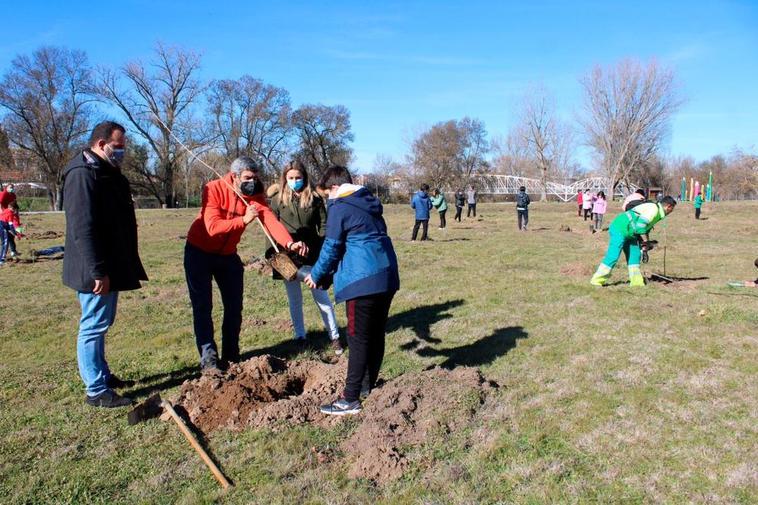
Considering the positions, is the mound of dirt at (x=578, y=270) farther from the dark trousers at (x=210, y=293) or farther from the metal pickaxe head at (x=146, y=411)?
the metal pickaxe head at (x=146, y=411)

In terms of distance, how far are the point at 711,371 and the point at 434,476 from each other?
3.06 metres

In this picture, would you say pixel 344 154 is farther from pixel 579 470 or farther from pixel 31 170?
pixel 579 470

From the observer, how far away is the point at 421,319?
7094 millimetres

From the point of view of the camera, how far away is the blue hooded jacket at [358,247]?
386cm

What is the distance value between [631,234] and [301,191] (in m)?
5.42

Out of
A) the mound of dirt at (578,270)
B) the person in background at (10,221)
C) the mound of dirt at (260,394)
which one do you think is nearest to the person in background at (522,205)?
the mound of dirt at (578,270)

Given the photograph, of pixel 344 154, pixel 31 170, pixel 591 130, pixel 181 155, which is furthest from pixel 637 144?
pixel 31 170

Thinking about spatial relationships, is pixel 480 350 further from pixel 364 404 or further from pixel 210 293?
pixel 210 293

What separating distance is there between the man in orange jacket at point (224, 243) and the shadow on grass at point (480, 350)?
1.76 m

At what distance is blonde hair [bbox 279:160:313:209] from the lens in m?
5.57

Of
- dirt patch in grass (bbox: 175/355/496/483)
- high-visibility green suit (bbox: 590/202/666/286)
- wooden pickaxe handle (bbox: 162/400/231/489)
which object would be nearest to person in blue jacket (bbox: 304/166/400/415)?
dirt patch in grass (bbox: 175/355/496/483)

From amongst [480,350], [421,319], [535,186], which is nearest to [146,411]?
[480,350]

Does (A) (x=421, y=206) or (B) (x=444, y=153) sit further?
(B) (x=444, y=153)

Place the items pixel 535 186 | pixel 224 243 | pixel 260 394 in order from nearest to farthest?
pixel 260 394, pixel 224 243, pixel 535 186
